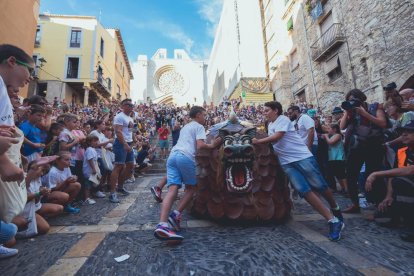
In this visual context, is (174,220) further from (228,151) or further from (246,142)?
(246,142)

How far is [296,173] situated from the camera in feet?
8.98

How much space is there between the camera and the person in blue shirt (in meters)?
3.15

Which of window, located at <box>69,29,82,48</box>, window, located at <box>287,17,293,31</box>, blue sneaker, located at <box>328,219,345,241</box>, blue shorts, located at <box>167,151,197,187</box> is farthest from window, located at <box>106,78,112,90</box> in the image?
blue sneaker, located at <box>328,219,345,241</box>

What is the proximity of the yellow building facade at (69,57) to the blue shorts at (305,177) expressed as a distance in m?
23.2

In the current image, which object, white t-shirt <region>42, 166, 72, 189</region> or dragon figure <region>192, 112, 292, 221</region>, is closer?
dragon figure <region>192, 112, 292, 221</region>

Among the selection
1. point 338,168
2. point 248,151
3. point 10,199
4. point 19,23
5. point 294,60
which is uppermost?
point 19,23

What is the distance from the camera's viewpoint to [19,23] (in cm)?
1264

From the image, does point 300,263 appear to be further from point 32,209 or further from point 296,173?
point 32,209

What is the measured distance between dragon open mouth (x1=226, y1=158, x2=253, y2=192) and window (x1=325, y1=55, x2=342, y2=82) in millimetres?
11995

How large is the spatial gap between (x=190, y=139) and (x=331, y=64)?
40.9ft

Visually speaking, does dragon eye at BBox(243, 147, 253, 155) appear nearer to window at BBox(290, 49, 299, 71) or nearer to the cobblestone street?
the cobblestone street

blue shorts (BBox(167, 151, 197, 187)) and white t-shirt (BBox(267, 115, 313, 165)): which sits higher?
white t-shirt (BBox(267, 115, 313, 165))

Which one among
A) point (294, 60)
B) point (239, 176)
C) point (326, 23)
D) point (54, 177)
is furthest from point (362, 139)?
point (294, 60)

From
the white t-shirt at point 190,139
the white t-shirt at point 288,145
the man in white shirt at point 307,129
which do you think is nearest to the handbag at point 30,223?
the white t-shirt at point 190,139
